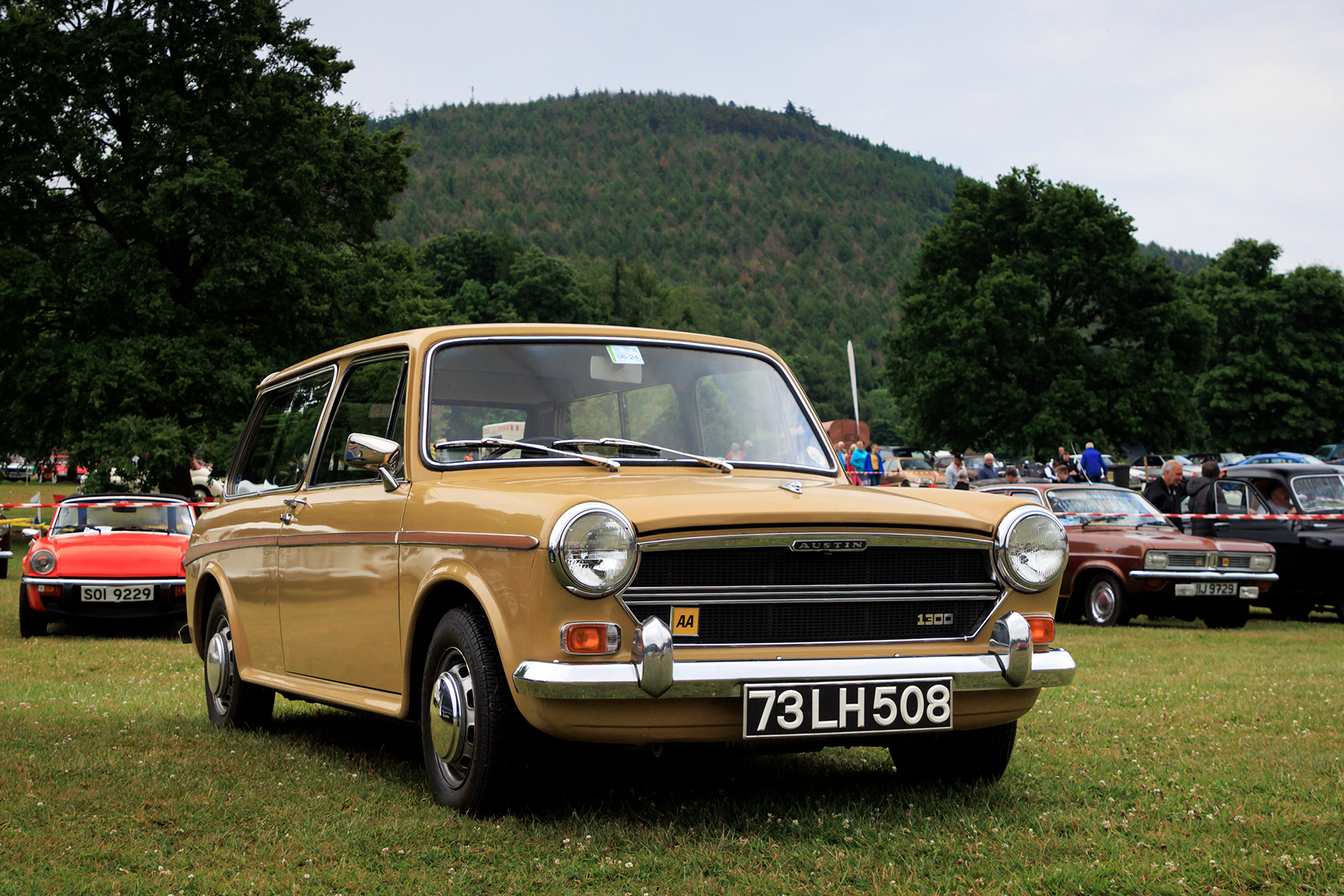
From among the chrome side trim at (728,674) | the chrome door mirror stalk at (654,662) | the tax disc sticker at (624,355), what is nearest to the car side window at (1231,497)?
the tax disc sticker at (624,355)

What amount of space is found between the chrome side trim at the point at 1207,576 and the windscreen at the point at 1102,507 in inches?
44.4

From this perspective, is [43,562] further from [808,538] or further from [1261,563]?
[1261,563]

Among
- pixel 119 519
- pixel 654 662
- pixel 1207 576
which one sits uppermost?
pixel 119 519

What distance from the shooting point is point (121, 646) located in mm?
12188

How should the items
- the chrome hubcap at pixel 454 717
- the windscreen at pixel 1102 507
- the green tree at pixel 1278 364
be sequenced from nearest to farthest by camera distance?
the chrome hubcap at pixel 454 717
the windscreen at pixel 1102 507
the green tree at pixel 1278 364

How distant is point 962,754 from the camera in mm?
5430

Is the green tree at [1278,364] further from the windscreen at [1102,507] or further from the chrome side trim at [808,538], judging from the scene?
the chrome side trim at [808,538]

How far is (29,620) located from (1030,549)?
36.3ft

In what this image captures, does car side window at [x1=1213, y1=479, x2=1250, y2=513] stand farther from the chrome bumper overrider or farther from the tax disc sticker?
the chrome bumper overrider

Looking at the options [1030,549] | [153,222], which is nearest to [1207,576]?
[1030,549]

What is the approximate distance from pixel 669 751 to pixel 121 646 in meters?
9.04

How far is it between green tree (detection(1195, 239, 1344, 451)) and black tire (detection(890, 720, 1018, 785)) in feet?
202

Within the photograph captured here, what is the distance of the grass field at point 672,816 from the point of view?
4070 mm

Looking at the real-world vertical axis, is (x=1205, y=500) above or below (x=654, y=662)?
below
